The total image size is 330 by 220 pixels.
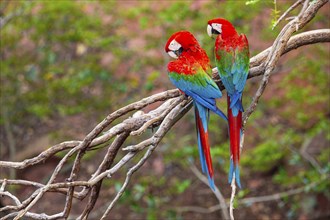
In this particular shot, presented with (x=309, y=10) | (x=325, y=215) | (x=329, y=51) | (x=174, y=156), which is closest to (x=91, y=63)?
(x=174, y=156)

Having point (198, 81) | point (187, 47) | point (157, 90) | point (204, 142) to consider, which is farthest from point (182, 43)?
point (157, 90)

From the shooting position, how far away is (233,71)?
6.64 feet

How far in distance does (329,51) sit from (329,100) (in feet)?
1.28

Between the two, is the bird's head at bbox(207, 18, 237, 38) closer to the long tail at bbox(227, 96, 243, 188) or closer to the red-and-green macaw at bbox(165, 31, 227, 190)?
the red-and-green macaw at bbox(165, 31, 227, 190)

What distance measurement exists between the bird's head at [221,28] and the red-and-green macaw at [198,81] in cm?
10

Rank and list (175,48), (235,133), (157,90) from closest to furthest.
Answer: (235,133) < (175,48) < (157,90)

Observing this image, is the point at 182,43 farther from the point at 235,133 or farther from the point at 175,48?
the point at 235,133

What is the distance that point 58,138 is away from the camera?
5.16 meters

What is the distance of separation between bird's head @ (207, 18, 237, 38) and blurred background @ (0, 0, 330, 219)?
2256 millimetres

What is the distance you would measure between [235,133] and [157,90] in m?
3.57

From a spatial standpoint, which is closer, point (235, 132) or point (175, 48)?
point (235, 132)

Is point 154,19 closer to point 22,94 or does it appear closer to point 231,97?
point 22,94

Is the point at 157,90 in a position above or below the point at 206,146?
below

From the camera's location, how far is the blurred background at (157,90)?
4.59 meters
